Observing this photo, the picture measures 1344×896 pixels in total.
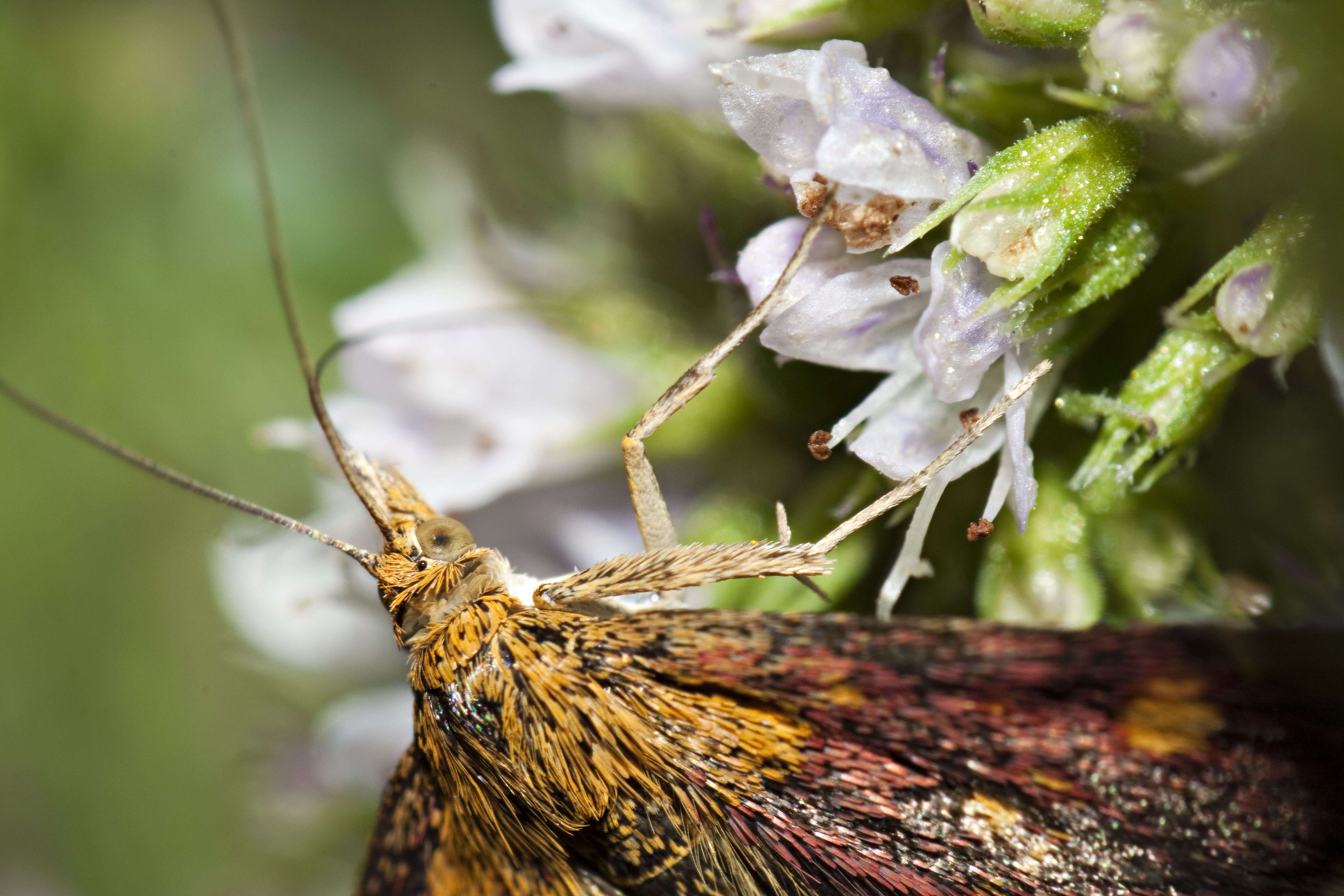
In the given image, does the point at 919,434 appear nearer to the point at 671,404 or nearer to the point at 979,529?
the point at 979,529

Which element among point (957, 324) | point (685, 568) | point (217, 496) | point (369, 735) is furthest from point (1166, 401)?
point (369, 735)

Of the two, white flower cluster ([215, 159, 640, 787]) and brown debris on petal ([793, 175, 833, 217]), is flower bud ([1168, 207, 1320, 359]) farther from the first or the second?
white flower cluster ([215, 159, 640, 787])

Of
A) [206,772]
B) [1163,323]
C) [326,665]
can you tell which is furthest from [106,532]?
[1163,323]

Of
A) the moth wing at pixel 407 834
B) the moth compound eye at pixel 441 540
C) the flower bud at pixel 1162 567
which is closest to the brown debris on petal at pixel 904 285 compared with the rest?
the flower bud at pixel 1162 567

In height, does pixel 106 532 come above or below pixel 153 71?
below

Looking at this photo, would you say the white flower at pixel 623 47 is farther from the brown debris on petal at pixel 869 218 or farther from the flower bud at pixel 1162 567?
the flower bud at pixel 1162 567

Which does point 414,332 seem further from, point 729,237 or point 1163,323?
point 1163,323
